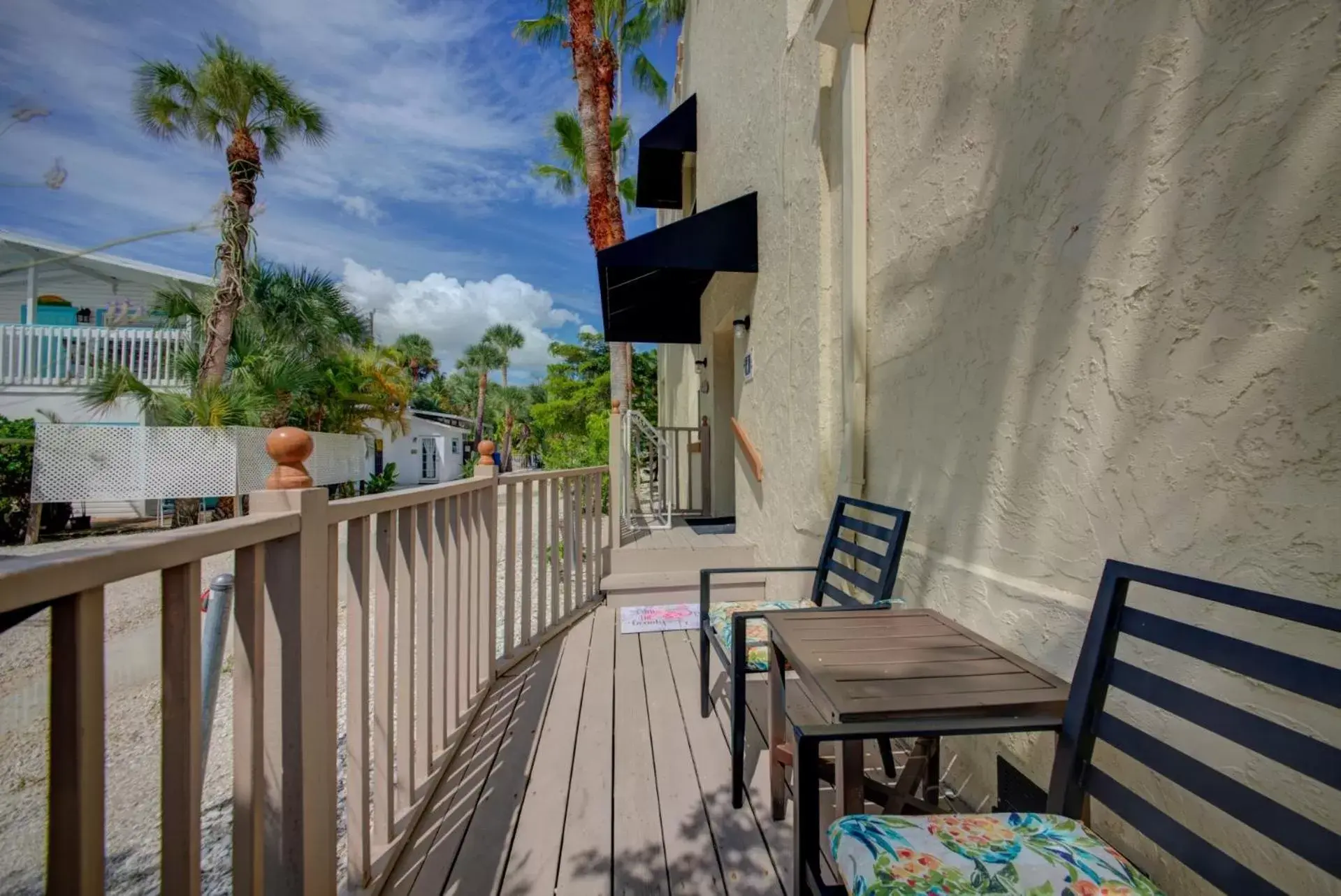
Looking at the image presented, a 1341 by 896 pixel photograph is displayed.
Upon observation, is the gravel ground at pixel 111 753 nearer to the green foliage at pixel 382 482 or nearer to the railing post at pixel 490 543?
the railing post at pixel 490 543

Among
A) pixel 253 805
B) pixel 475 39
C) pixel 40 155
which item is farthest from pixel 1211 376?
pixel 475 39

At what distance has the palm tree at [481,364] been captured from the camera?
3139cm

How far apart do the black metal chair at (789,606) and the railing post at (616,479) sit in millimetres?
1685

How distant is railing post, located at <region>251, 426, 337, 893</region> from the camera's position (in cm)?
111

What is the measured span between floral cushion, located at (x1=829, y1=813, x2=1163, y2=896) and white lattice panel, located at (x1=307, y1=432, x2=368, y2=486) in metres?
11.6

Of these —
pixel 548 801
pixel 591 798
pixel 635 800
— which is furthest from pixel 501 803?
pixel 635 800

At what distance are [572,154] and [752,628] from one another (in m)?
11.7

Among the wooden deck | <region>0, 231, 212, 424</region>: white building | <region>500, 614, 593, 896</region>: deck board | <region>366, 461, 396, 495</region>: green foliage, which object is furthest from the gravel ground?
<region>366, 461, 396, 495</region>: green foliage

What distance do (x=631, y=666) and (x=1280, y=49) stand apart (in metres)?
3.11

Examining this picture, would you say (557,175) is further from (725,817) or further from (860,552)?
(725,817)

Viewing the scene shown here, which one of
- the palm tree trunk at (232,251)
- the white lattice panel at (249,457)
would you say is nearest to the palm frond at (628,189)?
the palm tree trunk at (232,251)

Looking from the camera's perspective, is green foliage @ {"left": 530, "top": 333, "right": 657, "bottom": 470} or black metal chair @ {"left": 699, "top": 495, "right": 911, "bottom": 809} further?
green foliage @ {"left": 530, "top": 333, "right": 657, "bottom": 470}

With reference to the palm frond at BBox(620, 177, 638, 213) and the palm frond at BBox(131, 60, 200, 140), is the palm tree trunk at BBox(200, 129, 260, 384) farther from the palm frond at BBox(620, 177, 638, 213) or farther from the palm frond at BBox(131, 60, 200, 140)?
the palm frond at BBox(620, 177, 638, 213)

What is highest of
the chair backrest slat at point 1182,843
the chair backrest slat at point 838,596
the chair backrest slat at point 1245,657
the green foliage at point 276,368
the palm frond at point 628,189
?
the palm frond at point 628,189
